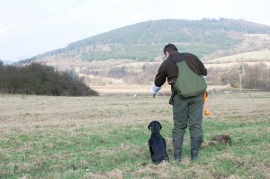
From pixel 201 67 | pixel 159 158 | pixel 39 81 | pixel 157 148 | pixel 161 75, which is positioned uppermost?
pixel 201 67

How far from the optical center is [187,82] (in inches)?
231

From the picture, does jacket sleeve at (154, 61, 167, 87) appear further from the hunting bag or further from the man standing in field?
the hunting bag

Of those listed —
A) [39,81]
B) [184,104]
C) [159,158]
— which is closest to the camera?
[159,158]

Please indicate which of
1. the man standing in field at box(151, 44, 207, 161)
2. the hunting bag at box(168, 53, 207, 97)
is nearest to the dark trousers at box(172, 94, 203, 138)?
the man standing in field at box(151, 44, 207, 161)

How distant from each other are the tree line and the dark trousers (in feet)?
109

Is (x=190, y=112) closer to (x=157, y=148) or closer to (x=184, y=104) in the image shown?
(x=184, y=104)

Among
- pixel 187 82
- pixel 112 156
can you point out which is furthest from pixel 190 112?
pixel 112 156

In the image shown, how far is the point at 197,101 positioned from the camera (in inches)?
234

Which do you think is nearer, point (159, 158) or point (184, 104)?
point (159, 158)

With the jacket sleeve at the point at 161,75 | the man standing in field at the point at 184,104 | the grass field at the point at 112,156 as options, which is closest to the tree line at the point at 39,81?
the grass field at the point at 112,156

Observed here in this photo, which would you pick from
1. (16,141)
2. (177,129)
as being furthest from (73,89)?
(177,129)

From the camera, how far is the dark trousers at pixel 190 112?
5953 millimetres

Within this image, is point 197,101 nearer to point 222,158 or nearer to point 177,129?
point 177,129

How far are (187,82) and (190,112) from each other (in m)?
0.54
